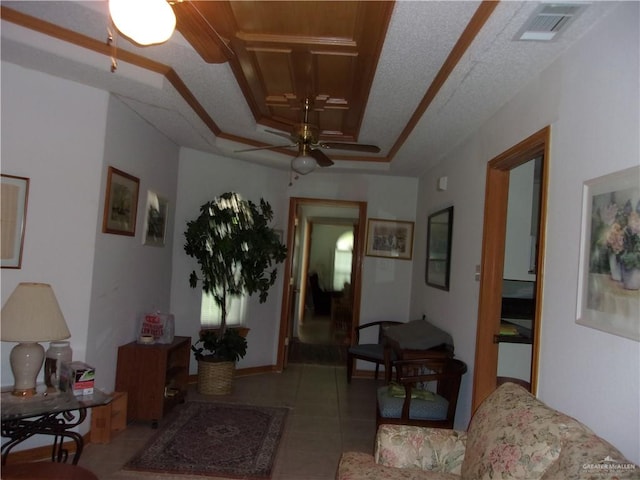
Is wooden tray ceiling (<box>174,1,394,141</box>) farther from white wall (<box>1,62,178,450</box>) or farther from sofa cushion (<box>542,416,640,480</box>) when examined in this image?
sofa cushion (<box>542,416,640,480</box>)

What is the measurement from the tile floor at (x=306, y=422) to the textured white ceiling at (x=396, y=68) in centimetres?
242

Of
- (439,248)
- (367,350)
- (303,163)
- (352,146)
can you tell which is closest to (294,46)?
(303,163)

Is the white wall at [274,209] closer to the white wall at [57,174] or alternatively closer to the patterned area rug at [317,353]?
the patterned area rug at [317,353]

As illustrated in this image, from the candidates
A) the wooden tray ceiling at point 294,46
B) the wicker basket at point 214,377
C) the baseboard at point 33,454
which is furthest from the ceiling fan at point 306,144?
the baseboard at point 33,454

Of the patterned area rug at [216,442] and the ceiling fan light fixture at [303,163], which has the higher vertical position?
the ceiling fan light fixture at [303,163]

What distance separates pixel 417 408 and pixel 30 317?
2.44 metres

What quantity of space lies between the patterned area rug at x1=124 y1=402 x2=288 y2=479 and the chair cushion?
0.85 meters

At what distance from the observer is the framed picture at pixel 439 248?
4.24m

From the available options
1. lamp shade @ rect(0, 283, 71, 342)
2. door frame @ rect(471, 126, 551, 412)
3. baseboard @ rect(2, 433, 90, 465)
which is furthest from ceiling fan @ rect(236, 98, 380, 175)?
baseboard @ rect(2, 433, 90, 465)

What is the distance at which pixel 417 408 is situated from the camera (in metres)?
3.29

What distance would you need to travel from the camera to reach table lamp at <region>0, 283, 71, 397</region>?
8.38ft

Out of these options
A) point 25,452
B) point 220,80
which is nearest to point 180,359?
point 25,452

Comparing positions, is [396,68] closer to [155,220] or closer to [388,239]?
[155,220]

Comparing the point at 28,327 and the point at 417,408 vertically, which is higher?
the point at 28,327
